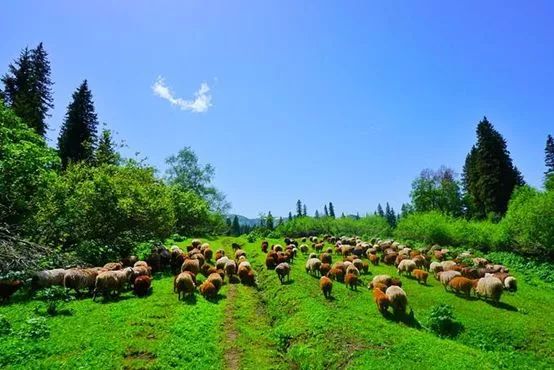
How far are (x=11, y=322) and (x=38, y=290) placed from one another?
5.76m

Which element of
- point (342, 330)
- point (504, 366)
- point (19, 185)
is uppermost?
point (19, 185)

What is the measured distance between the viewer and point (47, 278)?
24344mm

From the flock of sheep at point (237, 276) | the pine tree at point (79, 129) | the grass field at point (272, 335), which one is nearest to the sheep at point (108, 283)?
the flock of sheep at point (237, 276)

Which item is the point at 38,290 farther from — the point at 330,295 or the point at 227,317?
the point at 330,295

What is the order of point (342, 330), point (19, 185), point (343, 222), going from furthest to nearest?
1. point (343, 222)
2. point (19, 185)
3. point (342, 330)

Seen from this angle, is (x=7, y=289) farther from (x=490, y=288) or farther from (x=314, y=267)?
(x=490, y=288)

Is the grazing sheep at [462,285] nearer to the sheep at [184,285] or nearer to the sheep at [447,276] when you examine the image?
the sheep at [447,276]

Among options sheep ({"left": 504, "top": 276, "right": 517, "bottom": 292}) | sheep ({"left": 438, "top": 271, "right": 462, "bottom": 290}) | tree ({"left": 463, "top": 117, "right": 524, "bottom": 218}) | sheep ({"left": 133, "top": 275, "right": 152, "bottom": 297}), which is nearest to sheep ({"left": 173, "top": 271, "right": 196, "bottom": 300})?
sheep ({"left": 133, "top": 275, "right": 152, "bottom": 297})

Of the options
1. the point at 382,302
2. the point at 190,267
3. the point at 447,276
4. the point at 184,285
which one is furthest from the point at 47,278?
the point at 447,276

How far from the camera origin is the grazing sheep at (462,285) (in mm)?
30375

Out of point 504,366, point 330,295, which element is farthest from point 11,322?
point 504,366

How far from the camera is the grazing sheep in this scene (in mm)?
30375

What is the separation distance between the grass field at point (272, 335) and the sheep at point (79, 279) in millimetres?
1886

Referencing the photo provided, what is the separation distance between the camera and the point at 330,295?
93.1ft
